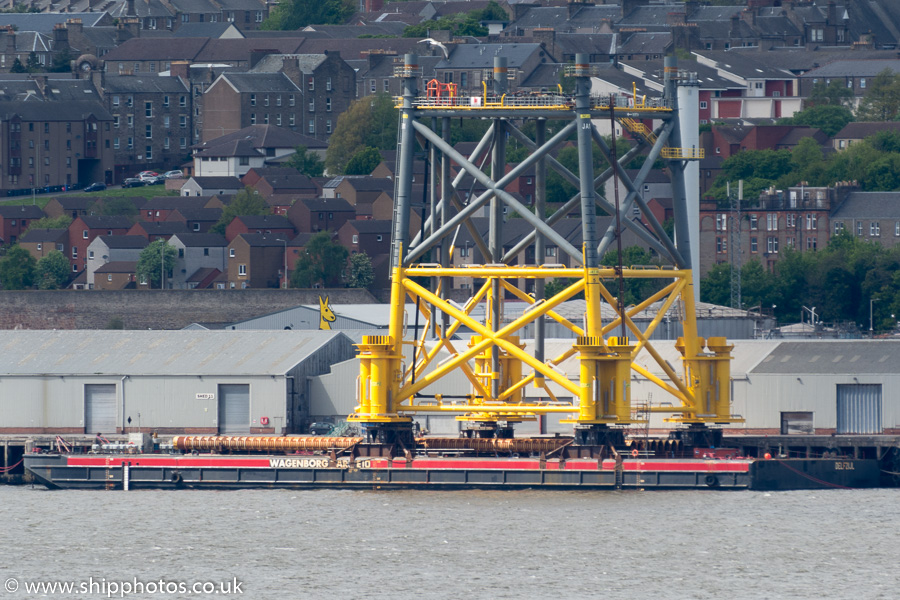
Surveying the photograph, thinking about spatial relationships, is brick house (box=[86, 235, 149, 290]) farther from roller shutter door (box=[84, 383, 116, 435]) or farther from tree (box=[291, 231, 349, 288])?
roller shutter door (box=[84, 383, 116, 435])

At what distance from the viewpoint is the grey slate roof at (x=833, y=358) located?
66.5m

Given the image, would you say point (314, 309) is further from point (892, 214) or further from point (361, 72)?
point (361, 72)

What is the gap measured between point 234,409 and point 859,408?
731 inches

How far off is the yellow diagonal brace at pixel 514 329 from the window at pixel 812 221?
67.8 meters

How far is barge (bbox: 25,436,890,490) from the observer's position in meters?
58.8

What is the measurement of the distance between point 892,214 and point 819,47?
68.8 metres

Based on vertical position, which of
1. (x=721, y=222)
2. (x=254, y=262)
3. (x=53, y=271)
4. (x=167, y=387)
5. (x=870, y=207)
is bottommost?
(x=167, y=387)

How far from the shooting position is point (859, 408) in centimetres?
6631

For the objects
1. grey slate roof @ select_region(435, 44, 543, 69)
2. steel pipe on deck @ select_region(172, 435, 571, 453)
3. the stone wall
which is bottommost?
steel pipe on deck @ select_region(172, 435, 571, 453)

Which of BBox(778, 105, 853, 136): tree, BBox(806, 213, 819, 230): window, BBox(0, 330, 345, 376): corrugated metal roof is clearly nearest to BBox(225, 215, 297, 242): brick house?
BBox(806, 213, 819, 230): window

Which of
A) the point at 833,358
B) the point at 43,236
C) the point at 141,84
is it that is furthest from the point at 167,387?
the point at 141,84

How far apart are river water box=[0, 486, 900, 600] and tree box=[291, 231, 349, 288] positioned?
60826 millimetres

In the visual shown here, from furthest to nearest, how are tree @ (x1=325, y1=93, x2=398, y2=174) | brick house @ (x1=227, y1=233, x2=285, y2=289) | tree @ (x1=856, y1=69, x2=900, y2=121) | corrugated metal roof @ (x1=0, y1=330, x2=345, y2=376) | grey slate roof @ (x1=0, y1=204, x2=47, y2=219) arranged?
1. tree @ (x1=856, y1=69, x2=900, y2=121)
2. tree @ (x1=325, y1=93, x2=398, y2=174)
3. grey slate roof @ (x1=0, y1=204, x2=47, y2=219)
4. brick house @ (x1=227, y1=233, x2=285, y2=289)
5. corrugated metal roof @ (x1=0, y1=330, x2=345, y2=376)

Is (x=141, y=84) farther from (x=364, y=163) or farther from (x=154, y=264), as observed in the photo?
(x=154, y=264)
